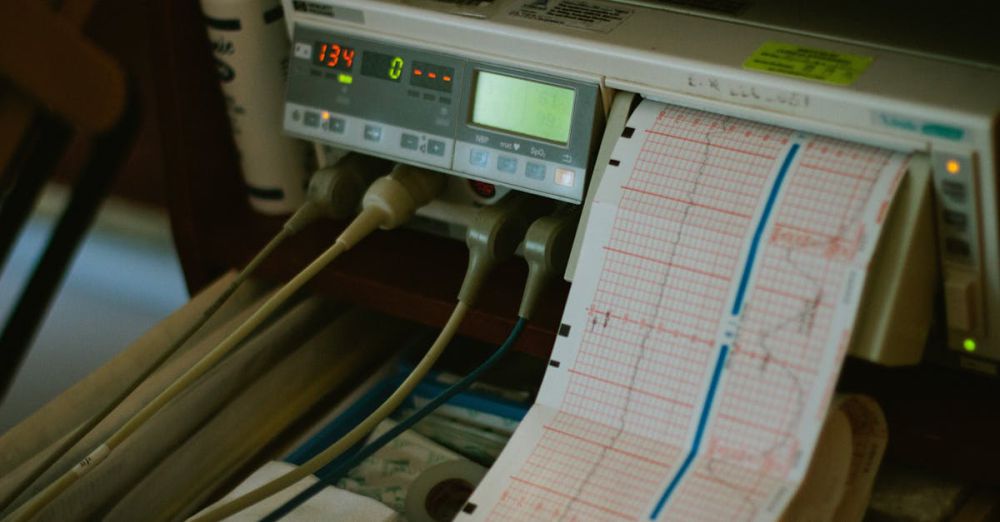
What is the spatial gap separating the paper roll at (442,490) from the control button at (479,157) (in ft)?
0.80

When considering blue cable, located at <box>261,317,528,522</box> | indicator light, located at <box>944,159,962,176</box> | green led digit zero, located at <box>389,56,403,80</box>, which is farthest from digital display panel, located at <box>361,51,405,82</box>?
indicator light, located at <box>944,159,962,176</box>

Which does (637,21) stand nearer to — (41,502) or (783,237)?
(783,237)

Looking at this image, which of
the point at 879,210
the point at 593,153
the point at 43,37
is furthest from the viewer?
the point at 593,153

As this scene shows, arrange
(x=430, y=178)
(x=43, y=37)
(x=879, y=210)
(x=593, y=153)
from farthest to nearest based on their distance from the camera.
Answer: (x=430, y=178) → (x=593, y=153) → (x=879, y=210) → (x=43, y=37)

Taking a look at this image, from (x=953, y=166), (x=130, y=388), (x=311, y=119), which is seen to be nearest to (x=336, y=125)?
(x=311, y=119)

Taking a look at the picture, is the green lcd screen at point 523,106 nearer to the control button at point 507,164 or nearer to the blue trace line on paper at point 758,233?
the control button at point 507,164

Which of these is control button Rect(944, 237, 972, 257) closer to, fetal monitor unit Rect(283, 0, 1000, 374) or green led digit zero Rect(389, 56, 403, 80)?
fetal monitor unit Rect(283, 0, 1000, 374)

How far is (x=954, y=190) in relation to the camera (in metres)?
0.66

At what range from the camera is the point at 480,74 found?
2.60ft

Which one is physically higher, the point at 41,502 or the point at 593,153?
the point at 593,153

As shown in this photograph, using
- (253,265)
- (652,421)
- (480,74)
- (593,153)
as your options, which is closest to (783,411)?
(652,421)

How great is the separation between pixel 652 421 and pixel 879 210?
20 cm

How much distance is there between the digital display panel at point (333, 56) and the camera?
2.78 ft

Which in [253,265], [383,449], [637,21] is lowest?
[383,449]
